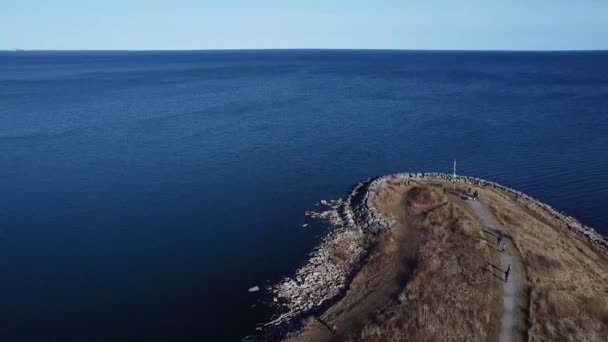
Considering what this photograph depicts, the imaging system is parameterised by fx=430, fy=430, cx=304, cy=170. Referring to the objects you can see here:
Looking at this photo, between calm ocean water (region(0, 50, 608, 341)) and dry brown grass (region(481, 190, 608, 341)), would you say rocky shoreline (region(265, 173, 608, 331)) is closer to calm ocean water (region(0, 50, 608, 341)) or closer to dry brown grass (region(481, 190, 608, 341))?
calm ocean water (region(0, 50, 608, 341))

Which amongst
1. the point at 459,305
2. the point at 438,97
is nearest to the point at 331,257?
the point at 459,305

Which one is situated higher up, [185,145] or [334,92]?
[334,92]

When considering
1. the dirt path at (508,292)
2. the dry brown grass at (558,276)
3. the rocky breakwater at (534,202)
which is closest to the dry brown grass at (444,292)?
the dirt path at (508,292)

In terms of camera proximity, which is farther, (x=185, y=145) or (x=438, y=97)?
(x=438, y=97)

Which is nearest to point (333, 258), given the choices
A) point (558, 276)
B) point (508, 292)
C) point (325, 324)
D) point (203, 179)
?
point (325, 324)

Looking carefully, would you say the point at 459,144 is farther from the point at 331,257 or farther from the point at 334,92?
the point at 334,92

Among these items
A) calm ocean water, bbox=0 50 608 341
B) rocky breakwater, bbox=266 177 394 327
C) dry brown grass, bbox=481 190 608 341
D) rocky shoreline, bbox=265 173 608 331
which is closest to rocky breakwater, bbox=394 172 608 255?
rocky shoreline, bbox=265 173 608 331
